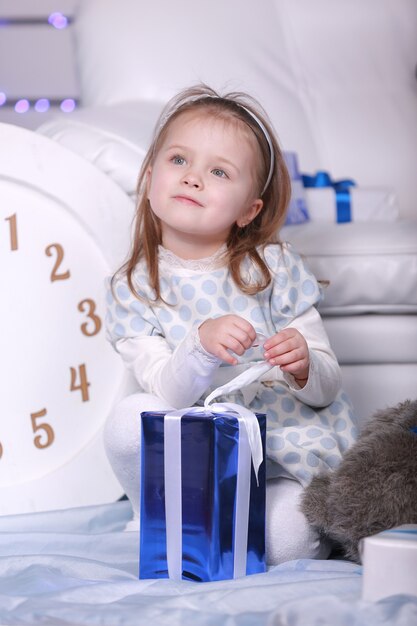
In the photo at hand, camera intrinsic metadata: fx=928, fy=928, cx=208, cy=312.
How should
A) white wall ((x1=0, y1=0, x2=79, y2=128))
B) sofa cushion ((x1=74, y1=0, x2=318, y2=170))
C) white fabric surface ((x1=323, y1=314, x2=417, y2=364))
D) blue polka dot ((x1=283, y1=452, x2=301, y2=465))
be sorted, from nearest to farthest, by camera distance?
blue polka dot ((x1=283, y1=452, x2=301, y2=465)) < white fabric surface ((x1=323, y1=314, x2=417, y2=364)) < sofa cushion ((x1=74, y1=0, x2=318, y2=170)) < white wall ((x1=0, y1=0, x2=79, y2=128))

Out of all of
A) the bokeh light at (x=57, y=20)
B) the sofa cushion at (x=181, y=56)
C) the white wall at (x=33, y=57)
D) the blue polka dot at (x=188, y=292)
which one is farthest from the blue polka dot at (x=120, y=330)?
the bokeh light at (x=57, y=20)

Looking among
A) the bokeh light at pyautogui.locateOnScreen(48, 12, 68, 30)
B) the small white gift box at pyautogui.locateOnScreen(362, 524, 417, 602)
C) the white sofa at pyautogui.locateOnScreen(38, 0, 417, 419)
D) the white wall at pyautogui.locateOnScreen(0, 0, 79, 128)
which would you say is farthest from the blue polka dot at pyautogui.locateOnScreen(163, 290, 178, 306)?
the bokeh light at pyautogui.locateOnScreen(48, 12, 68, 30)

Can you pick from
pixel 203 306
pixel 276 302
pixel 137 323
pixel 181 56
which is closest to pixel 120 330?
pixel 137 323

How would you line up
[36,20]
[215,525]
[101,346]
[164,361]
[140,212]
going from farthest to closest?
[36,20], [101,346], [140,212], [164,361], [215,525]

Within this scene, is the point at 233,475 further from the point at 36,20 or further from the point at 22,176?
the point at 36,20

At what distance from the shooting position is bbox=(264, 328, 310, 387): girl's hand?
3.83 feet

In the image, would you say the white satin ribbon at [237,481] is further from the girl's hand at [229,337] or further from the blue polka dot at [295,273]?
the blue polka dot at [295,273]

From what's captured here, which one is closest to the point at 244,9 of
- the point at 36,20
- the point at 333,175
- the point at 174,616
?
the point at 333,175

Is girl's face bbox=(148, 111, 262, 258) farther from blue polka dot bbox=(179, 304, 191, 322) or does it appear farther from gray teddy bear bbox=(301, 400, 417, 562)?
gray teddy bear bbox=(301, 400, 417, 562)

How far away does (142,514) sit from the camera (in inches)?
44.8

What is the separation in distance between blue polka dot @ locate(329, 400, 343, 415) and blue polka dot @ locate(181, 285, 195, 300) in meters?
0.26

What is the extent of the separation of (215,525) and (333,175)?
1478mm

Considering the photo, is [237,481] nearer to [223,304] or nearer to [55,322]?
[223,304]

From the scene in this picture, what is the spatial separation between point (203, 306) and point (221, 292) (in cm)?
3
